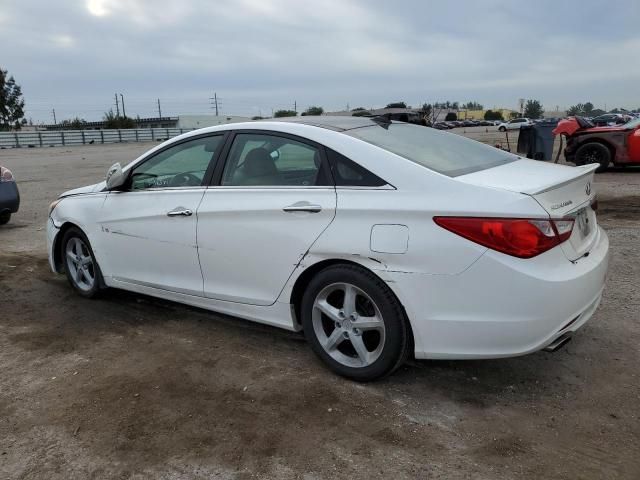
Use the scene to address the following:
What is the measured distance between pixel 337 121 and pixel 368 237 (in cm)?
121

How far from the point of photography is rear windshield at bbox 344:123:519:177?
332 centimetres

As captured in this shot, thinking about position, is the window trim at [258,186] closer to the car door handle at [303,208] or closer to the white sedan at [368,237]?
the white sedan at [368,237]

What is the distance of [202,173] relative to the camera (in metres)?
4.06

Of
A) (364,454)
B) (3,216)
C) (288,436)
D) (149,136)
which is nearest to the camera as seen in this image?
(364,454)

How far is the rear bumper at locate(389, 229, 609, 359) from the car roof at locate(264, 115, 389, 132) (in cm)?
120

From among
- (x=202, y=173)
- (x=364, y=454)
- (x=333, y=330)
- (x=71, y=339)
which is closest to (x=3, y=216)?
(x=71, y=339)

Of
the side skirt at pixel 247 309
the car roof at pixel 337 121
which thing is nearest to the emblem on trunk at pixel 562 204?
the car roof at pixel 337 121

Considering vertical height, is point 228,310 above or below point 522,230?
below

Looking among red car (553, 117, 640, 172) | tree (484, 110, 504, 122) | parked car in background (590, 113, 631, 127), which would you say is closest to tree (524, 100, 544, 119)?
tree (484, 110, 504, 122)

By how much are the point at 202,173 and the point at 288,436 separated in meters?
2.02

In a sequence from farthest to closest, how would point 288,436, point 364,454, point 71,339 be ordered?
point 71,339
point 288,436
point 364,454

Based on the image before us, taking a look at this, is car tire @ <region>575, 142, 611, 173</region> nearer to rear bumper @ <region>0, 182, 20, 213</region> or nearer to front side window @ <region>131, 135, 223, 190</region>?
front side window @ <region>131, 135, 223, 190</region>

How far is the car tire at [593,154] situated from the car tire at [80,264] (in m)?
11.5

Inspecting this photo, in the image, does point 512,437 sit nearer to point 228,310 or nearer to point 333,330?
point 333,330
